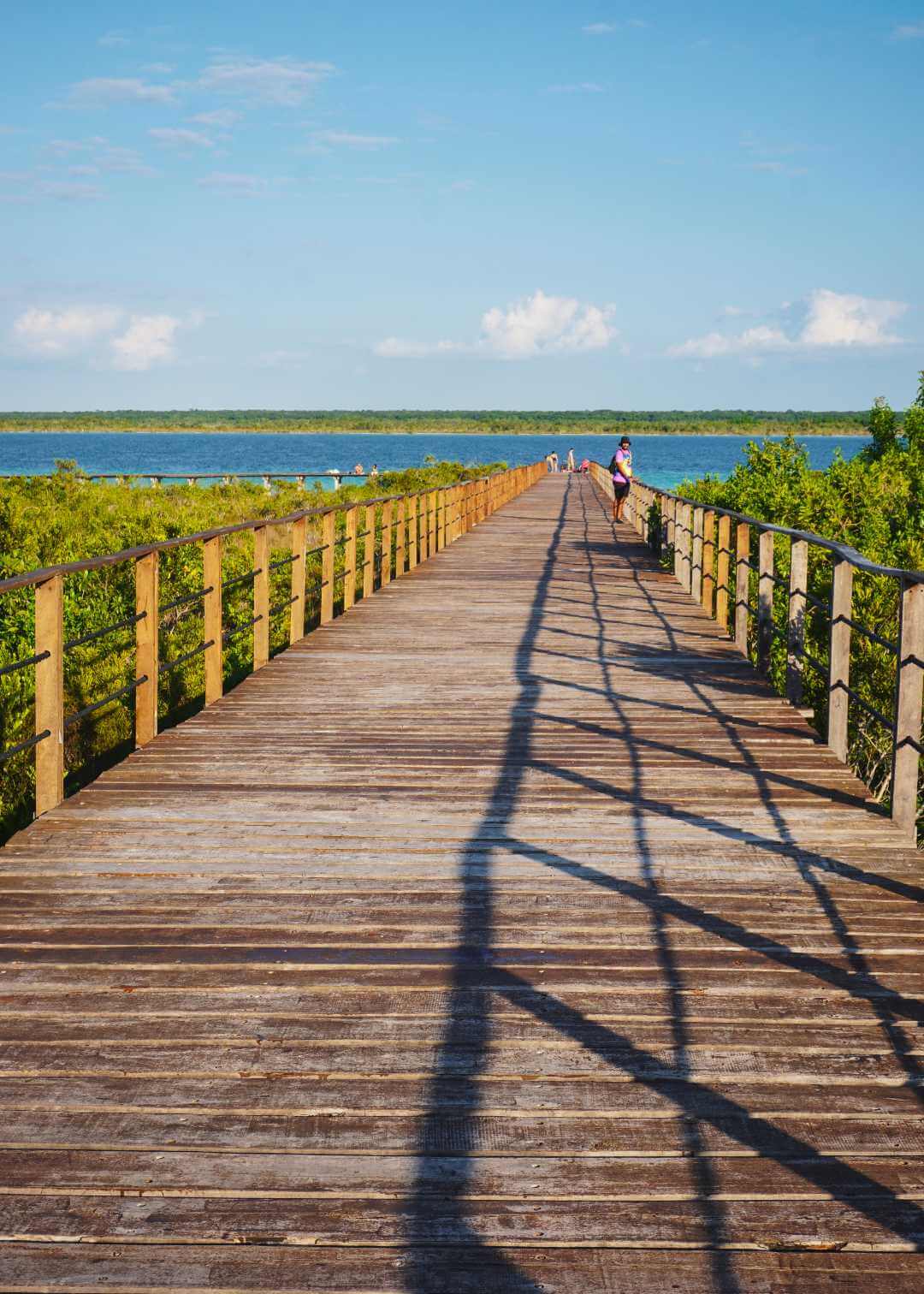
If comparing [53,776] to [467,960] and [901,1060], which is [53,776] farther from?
[901,1060]

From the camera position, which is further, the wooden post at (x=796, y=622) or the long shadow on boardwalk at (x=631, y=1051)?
the wooden post at (x=796, y=622)

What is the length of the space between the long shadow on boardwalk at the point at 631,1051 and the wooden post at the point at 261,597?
13.4 feet

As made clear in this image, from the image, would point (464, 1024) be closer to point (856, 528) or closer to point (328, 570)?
point (328, 570)

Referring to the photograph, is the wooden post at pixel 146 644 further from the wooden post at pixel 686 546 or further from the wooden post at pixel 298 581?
the wooden post at pixel 686 546

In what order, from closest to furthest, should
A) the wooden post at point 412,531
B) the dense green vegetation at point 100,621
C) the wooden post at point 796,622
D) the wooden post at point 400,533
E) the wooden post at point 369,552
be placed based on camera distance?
1. the wooden post at point 796,622
2. the dense green vegetation at point 100,621
3. the wooden post at point 369,552
4. the wooden post at point 400,533
5. the wooden post at point 412,531

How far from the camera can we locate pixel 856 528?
1970cm

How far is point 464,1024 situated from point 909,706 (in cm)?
308

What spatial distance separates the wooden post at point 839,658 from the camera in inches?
291

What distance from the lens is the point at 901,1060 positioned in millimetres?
3572

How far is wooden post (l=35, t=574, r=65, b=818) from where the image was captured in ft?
19.5

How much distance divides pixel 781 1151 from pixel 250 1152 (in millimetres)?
1227

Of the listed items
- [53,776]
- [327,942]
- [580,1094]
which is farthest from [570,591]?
[580,1094]

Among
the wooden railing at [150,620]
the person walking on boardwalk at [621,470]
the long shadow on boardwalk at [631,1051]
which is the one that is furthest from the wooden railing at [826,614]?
the person walking on boardwalk at [621,470]

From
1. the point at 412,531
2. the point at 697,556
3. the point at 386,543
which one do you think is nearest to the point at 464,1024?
the point at 697,556
